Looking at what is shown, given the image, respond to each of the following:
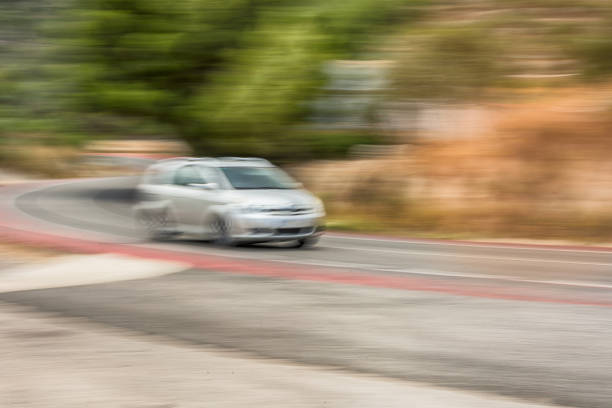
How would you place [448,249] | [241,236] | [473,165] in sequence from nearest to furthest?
[241,236] → [448,249] → [473,165]

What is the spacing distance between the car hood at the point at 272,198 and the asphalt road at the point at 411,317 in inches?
39.3

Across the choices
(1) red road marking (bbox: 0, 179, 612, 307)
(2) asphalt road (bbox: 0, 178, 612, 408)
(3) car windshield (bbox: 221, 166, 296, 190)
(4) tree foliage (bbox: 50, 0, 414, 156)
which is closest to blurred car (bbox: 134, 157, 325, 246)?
(3) car windshield (bbox: 221, 166, 296, 190)

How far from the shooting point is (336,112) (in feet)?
94.1

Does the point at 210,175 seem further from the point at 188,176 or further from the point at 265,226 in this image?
the point at 265,226

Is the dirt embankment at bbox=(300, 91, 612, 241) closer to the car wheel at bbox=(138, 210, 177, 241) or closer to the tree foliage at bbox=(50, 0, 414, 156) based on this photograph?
the tree foliage at bbox=(50, 0, 414, 156)

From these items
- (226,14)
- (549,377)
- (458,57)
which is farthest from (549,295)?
(226,14)

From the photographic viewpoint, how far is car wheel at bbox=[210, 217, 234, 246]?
56.0 ft

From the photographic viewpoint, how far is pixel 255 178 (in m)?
18.0

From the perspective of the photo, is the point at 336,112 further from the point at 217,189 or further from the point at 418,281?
the point at 418,281

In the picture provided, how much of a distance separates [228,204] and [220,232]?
1.74 feet

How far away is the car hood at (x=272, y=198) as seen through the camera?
16.9 m

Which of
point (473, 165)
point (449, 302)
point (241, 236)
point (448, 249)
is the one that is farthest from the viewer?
point (473, 165)

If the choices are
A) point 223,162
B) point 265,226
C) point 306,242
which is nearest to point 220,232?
point 265,226

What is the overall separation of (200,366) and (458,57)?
21.0 m
